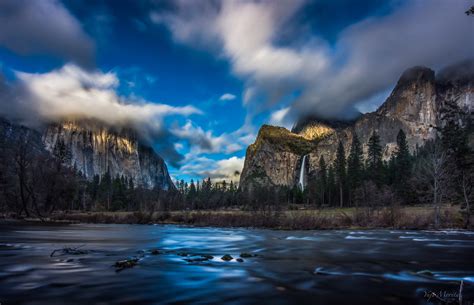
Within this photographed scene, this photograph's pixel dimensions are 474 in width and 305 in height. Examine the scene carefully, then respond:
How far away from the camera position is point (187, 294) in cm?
846

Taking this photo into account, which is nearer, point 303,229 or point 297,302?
point 297,302

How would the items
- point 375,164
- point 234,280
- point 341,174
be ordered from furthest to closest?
1. point 341,174
2. point 375,164
3. point 234,280

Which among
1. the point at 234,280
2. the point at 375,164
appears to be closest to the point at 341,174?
the point at 375,164

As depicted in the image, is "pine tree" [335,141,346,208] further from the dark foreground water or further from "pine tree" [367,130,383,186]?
the dark foreground water

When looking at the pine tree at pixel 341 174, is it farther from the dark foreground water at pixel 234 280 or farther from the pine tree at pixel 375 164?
the dark foreground water at pixel 234 280

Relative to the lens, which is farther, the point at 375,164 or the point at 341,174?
the point at 341,174

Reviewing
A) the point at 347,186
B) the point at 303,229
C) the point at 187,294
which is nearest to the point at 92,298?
the point at 187,294

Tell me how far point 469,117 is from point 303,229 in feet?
79.5

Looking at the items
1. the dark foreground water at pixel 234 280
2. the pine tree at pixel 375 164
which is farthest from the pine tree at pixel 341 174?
the dark foreground water at pixel 234 280

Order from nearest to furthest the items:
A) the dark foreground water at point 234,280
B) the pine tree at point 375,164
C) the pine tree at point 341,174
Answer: the dark foreground water at point 234,280
the pine tree at point 375,164
the pine tree at point 341,174

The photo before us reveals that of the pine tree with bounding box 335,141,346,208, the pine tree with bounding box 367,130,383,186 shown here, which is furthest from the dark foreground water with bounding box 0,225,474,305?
the pine tree with bounding box 335,141,346,208

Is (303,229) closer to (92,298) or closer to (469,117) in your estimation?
(469,117)

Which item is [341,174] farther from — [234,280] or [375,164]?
[234,280]

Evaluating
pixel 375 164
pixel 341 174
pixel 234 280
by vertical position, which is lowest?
pixel 234 280
